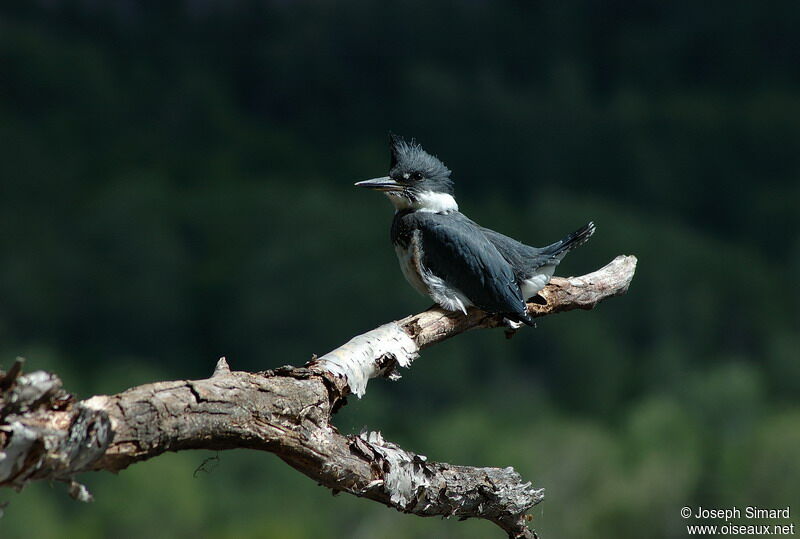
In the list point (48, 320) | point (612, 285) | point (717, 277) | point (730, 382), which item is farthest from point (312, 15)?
point (612, 285)

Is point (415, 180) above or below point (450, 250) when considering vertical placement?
above

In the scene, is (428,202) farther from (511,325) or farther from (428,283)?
(511,325)

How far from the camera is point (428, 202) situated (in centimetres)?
345

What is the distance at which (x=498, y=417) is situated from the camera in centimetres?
1019

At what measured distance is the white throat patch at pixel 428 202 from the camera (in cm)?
344

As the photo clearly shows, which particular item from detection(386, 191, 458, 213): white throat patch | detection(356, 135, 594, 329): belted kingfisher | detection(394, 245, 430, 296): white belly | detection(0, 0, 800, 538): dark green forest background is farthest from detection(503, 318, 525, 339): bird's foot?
detection(0, 0, 800, 538): dark green forest background

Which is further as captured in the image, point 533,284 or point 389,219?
point 389,219

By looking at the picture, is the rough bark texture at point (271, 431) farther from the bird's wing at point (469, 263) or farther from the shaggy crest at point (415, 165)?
A: the shaggy crest at point (415, 165)

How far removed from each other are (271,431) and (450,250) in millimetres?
1386

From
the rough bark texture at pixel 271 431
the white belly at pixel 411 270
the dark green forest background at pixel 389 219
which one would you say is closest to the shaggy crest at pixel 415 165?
the white belly at pixel 411 270

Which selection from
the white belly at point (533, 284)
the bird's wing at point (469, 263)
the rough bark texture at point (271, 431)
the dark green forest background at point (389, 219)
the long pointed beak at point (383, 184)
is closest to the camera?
the rough bark texture at point (271, 431)

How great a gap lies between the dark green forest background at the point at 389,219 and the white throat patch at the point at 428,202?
17.3ft

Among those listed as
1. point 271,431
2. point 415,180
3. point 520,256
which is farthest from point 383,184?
point 271,431

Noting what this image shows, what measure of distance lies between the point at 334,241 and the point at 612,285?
732 centimetres
